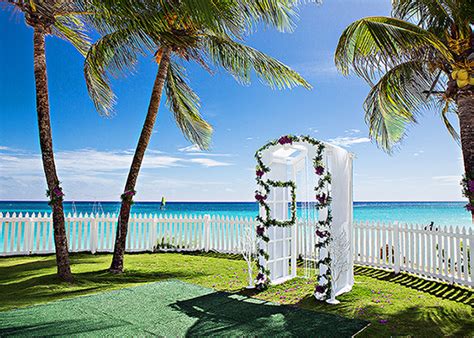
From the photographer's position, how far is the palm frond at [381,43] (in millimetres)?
4918

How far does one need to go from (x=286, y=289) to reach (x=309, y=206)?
1.47m

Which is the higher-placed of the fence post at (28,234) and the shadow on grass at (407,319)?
the fence post at (28,234)

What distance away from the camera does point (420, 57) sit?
5.86 m

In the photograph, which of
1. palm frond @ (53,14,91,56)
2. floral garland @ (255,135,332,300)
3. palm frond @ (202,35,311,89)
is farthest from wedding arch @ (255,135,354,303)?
palm frond @ (53,14,91,56)

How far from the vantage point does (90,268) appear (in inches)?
300

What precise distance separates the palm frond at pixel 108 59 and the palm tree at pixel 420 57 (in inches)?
150

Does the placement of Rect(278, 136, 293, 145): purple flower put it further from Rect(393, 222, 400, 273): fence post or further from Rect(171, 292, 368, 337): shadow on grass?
Rect(393, 222, 400, 273): fence post

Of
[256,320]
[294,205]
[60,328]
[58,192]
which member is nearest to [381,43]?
[294,205]

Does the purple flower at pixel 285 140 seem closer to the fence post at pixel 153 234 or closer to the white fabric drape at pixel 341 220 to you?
the white fabric drape at pixel 341 220

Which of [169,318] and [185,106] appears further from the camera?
[185,106]

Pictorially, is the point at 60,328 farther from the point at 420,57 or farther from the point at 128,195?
the point at 420,57

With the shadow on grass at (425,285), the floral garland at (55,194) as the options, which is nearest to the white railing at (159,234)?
the floral garland at (55,194)

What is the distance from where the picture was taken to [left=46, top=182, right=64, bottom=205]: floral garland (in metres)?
6.25

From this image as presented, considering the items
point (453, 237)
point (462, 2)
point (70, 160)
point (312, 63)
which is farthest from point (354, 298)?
point (70, 160)
